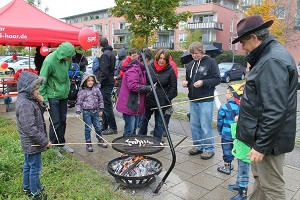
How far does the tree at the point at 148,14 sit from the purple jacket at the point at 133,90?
6661 mm

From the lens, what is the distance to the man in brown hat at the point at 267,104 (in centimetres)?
219

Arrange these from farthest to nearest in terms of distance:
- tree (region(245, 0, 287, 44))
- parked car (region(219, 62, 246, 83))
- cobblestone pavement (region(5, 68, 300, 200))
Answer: tree (region(245, 0, 287, 44)) < parked car (region(219, 62, 246, 83)) < cobblestone pavement (region(5, 68, 300, 200))

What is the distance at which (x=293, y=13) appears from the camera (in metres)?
24.4

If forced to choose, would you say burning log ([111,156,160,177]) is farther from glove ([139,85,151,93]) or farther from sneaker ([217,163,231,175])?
glove ([139,85,151,93])

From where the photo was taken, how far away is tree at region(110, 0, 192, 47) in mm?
10766

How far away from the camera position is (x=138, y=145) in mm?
3727

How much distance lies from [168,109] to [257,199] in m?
2.58

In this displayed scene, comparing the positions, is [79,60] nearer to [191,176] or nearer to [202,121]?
[202,121]

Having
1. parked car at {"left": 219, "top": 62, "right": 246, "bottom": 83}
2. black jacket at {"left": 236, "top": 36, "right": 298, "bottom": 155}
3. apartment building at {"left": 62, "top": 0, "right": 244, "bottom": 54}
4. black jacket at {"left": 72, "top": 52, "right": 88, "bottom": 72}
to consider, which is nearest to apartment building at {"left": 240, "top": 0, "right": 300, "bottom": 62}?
parked car at {"left": 219, "top": 62, "right": 246, "bottom": 83}

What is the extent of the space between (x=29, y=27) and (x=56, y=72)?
9.74ft

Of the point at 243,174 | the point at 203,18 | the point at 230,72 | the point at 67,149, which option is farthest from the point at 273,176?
A: the point at 203,18

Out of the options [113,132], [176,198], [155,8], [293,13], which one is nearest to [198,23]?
[293,13]

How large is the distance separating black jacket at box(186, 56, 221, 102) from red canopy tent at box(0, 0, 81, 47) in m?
4.22

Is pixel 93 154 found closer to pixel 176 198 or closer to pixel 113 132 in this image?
pixel 113 132
